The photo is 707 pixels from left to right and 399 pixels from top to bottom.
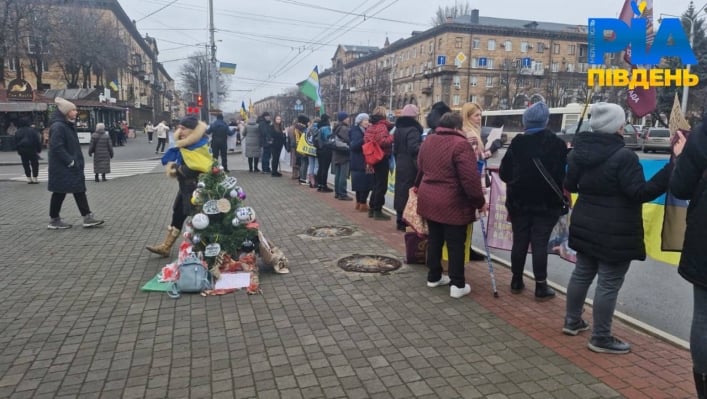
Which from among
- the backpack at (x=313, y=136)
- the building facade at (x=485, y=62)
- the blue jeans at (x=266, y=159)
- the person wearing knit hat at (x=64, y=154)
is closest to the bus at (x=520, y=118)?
the blue jeans at (x=266, y=159)

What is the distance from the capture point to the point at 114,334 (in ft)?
14.0

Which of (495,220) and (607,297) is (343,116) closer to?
(495,220)

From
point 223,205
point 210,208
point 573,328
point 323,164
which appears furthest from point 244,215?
point 323,164

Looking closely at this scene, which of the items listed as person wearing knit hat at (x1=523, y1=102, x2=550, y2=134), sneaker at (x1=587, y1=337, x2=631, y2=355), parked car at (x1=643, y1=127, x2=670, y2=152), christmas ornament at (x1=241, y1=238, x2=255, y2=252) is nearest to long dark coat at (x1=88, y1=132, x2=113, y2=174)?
christmas ornament at (x1=241, y1=238, x2=255, y2=252)

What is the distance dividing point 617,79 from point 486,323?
2.62 metres

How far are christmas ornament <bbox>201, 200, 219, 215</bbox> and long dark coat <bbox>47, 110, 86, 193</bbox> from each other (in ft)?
11.7

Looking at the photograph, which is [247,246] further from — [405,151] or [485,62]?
[485,62]

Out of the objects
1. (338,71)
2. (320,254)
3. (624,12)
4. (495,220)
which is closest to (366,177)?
(320,254)

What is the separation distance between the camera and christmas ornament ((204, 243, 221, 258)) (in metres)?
5.40

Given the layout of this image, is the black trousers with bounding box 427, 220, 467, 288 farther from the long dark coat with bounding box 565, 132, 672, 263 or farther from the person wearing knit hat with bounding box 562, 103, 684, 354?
the long dark coat with bounding box 565, 132, 672, 263

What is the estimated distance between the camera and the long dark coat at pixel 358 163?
31.1 feet

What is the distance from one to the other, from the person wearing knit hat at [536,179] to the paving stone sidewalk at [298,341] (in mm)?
682

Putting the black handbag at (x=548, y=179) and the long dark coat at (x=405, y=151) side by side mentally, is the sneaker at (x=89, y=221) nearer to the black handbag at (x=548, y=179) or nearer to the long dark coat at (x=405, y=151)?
the long dark coat at (x=405, y=151)

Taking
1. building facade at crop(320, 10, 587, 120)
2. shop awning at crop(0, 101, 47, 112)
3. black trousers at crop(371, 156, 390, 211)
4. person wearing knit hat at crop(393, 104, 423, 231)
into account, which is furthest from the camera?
building facade at crop(320, 10, 587, 120)
